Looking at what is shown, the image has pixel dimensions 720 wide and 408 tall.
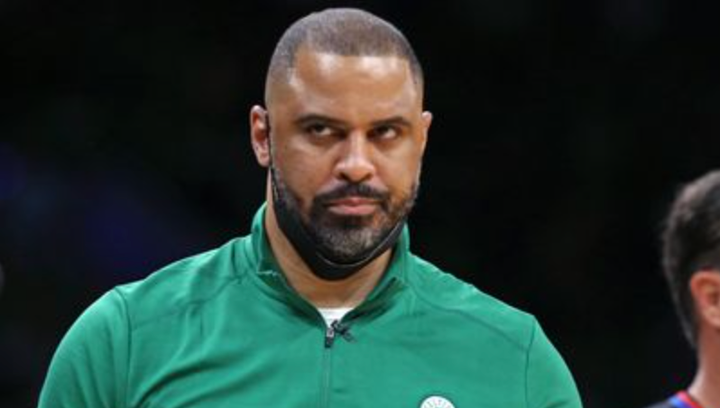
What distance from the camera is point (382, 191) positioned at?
3484 millimetres

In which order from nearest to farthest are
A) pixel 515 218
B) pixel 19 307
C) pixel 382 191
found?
pixel 382 191
pixel 19 307
pixel 515 218

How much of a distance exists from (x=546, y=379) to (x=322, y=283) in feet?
1.47

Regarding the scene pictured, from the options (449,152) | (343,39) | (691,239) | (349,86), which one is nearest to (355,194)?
(349,86)

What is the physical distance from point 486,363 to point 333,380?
0.95 feet

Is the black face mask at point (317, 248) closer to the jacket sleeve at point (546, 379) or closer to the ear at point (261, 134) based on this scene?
the ear at point (261, 134)

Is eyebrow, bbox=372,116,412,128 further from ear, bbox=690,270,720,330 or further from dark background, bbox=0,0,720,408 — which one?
dark background, bbox=0,0,720,408

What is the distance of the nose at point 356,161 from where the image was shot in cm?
345

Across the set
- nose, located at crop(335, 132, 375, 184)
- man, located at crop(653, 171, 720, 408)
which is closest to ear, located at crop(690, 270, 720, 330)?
man, located at crop(653, 171, 720, 408)

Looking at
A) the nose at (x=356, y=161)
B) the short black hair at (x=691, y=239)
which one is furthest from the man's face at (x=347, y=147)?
the short black hair at (x=691, y=239)

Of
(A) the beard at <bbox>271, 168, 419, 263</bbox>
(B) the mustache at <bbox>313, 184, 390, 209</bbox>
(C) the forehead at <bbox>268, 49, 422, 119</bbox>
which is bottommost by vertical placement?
(A) the beard at <bbox>271, 168, 419, 263</bbox>

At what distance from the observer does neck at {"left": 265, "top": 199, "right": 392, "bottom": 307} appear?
11.9 feet

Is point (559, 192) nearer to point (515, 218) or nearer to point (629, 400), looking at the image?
point (515, 218)

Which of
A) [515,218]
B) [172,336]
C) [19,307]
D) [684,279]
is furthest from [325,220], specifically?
[515,218]

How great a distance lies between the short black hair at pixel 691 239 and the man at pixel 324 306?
408 mm
